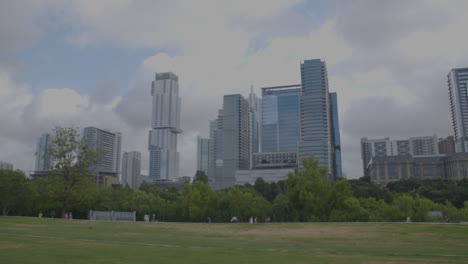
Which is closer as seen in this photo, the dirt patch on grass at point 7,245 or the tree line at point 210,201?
the dirt patch on grass at point 7,245

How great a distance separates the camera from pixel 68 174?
5553cm

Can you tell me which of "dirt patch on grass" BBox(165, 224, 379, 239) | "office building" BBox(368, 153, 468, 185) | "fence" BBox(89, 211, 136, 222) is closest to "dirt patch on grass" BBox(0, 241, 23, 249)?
"dirt patch on grass" BBox(165, 224, 379, 239)

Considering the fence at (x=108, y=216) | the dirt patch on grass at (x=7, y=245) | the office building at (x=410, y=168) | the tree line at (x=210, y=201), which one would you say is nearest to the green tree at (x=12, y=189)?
the tree line at (x=210, y=201)

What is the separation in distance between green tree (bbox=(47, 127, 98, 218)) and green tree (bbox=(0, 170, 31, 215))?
7.27m

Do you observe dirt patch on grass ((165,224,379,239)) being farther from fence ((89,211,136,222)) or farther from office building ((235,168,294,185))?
office building ((235,168,294,185))

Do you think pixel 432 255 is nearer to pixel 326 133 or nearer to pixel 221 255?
pixel 221 255

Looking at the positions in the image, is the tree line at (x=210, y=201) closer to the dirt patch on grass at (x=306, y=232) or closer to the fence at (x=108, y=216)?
the fence at (x=108, y=216)

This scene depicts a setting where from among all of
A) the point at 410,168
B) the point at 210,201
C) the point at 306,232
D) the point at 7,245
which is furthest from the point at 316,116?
the point at 7,245

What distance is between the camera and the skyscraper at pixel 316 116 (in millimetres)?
192625

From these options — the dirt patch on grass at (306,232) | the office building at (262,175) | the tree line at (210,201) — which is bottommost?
the dirt patch on grass at (306,232)

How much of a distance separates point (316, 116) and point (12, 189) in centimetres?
15790

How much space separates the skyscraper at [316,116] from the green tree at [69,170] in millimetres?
146780

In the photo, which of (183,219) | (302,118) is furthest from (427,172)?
(183,219)

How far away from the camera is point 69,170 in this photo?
55.1 metres
